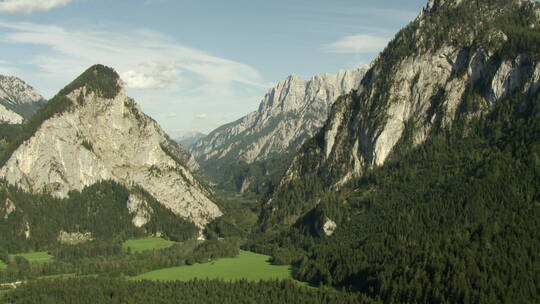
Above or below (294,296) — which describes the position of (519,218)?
above

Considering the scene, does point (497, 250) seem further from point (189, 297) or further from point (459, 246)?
point (189, 297)

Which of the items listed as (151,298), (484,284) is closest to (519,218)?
(484,284)

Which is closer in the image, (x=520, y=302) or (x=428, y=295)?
(x=520, y=302)

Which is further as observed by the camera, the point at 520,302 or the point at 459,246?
the point at 459,246

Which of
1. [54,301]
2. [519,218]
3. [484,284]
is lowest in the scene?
[54,301]

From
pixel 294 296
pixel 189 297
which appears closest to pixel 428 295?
pixel 294 296

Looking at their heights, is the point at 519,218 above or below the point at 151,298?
above

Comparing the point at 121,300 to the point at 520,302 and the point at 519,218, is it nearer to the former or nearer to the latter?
the point at 520,302

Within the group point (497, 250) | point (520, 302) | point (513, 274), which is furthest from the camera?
point (497, 250)

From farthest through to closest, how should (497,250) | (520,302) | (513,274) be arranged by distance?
(497,250)
(513,274)
(520,302)
